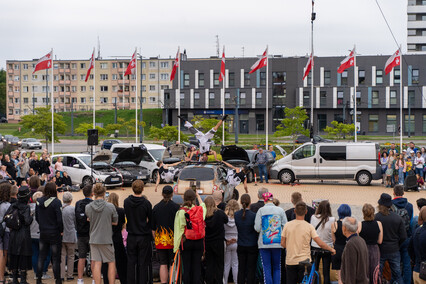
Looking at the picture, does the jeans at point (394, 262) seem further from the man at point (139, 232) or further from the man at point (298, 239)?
the man at point (139, 232)

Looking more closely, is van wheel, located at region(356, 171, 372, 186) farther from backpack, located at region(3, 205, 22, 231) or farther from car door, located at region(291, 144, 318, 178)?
backpack, located at region(3, 205, 22, 231)

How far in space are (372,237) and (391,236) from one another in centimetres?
47

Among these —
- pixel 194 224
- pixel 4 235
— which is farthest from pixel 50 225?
pixel 194 224

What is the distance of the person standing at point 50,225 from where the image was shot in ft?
34.2

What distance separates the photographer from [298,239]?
28.5 ft

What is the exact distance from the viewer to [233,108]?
84.7 m

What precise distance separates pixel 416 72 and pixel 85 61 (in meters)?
64.4

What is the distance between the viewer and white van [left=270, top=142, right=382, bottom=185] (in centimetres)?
2731

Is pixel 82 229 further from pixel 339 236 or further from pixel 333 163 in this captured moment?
pixel 333 163

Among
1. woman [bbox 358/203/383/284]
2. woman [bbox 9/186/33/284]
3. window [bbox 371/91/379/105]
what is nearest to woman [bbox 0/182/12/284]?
woman [bbox 9/186/33/284]

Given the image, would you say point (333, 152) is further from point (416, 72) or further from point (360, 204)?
point (416, 72)

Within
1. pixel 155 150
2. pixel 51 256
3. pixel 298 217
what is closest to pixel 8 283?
pixel 51 256

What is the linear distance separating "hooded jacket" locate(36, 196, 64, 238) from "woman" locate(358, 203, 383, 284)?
5.27m

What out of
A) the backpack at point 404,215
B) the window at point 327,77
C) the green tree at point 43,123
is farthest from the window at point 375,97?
the backpack at point 404,215
